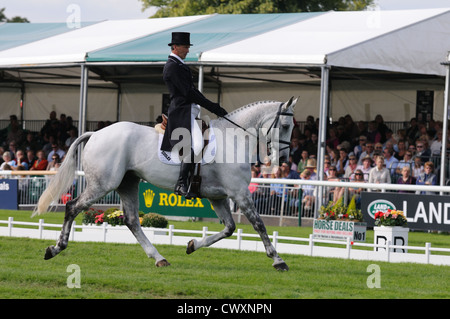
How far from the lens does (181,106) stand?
9648 mm

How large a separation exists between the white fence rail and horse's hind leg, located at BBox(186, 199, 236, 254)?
1719mm

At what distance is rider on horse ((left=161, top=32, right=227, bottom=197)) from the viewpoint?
9.64 metres

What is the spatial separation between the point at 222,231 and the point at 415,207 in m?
4.97

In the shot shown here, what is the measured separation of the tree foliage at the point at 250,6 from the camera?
41.4m

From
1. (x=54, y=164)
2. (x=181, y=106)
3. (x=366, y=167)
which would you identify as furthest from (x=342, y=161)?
(x=181, y=106)

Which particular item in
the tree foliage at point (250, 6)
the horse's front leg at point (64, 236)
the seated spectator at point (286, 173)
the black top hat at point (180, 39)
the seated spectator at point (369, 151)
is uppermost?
the tree foliage at point (250, 6)

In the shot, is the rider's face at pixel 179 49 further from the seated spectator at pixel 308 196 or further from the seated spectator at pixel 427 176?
the seated spectator at pixel 427 176

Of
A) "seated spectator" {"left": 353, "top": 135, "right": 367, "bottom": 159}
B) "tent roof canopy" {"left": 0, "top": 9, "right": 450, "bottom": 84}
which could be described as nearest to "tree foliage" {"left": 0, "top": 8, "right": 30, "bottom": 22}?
"tent roof canopy" {"left": 0, "top": 9, "right": 450, "bottom": 84}

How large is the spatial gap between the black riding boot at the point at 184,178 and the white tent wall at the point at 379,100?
15.5 m

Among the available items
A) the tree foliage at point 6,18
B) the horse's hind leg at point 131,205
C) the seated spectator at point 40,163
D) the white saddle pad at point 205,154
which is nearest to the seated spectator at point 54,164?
the seated spectator at point 40,163

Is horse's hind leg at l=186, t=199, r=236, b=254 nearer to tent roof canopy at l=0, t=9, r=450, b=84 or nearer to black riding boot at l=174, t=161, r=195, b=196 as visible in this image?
black riding boot at l=174, t=161, r=195, b=196

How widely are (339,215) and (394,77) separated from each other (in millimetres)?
12064
